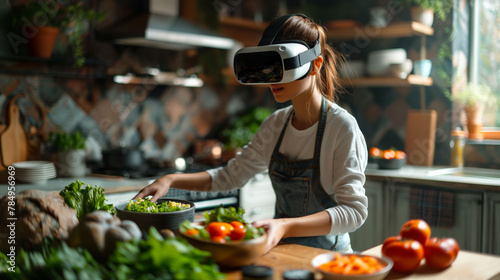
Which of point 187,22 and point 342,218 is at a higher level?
point 187,22

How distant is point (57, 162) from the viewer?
2885mm

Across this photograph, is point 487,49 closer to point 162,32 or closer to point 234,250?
point 162,32

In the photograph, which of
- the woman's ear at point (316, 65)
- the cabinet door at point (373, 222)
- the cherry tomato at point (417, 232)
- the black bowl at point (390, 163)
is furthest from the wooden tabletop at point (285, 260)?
the black bowl at point (390, 163)

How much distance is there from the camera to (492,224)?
8.73 ft

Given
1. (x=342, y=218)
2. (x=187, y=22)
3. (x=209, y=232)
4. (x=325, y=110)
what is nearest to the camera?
(x=209, y=232)

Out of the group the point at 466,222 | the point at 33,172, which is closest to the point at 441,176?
the point at 466,222

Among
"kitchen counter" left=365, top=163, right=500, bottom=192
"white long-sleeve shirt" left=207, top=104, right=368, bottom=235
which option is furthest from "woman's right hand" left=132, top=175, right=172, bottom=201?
"kitchen counter" left=365, top=163, right=500, bottom=192

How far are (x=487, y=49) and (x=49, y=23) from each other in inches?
121

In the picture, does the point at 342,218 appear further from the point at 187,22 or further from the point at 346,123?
the point at 187,22

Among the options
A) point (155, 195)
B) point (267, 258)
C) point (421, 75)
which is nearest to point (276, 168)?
point (155, 195)

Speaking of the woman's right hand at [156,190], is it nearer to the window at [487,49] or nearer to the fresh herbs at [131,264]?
the fresh herbs at [131,264]

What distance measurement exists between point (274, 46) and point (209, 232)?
1.98 feet

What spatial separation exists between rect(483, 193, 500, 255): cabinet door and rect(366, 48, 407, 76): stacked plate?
1.22 meters

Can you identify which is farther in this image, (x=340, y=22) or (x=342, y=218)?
(x=340, y=22)
